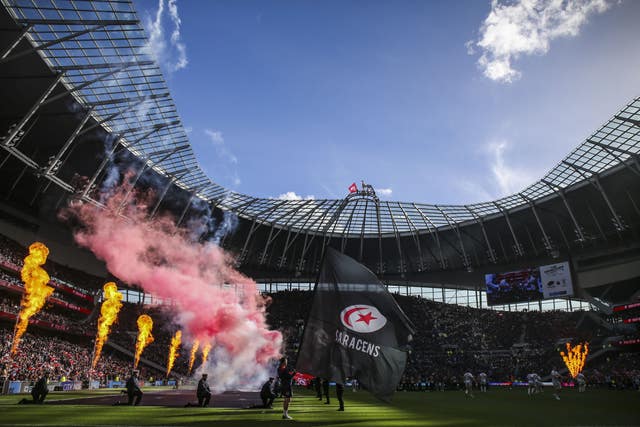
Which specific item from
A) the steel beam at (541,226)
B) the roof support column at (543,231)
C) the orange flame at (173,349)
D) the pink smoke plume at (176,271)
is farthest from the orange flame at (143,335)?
the roof support column at (543,231)

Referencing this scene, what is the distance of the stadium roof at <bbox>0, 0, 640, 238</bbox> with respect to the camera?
32.9m

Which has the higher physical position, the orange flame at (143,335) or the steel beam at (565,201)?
the steel beam at (565,201)

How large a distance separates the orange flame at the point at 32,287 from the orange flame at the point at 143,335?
39.4 ft

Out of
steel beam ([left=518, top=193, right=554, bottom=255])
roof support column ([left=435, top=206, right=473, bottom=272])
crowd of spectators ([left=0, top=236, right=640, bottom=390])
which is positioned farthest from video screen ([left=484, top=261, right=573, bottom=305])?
crowd of spectators ([left=0, top=236, right=640, bottom=390])

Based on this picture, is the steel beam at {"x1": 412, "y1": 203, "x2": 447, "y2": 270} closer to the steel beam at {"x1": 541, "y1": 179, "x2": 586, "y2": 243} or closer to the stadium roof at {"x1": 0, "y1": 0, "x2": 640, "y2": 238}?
the stadium roof at {"x1": 0, "y1": 0, "x2": 640, "y2": 238}

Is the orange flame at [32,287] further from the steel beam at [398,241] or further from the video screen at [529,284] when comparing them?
the video screen at [529,284]

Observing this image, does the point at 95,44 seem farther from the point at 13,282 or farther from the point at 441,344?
the point at 441,344

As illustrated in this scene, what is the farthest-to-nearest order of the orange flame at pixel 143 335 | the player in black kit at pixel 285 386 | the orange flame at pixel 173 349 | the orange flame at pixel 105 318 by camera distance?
the orange flame at pixel 173 349 → the orange flame at pixel 143 335 → the orange flame at pixel 105 318 → the player in black kit at pixel 285 386

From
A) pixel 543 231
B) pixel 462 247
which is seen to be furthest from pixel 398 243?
pixel 543 231

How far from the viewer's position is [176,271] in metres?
42.0

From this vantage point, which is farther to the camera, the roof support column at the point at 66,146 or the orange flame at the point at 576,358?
the orange flame at the point at 576,358

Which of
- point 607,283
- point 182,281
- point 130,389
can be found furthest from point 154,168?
point 607,283

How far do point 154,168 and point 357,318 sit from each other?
145ft

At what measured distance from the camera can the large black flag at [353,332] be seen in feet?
38.9
